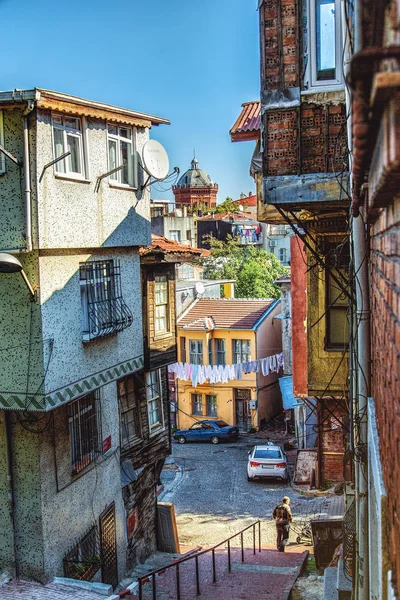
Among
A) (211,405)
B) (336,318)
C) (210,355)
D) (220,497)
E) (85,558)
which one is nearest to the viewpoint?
(336,318)

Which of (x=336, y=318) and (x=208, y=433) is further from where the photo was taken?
(x=208, y=433)

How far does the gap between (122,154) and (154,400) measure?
280 inches

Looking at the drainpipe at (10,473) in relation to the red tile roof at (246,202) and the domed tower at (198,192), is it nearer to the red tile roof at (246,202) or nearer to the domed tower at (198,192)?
the red tile roof at (246,202)

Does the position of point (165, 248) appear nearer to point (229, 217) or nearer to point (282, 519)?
point (282, 519)

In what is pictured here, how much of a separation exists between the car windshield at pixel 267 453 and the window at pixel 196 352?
982cm

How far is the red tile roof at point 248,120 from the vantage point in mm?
12828

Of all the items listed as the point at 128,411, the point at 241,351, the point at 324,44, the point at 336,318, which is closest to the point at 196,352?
the point at 241,351

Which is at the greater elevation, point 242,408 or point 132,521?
point 132,521


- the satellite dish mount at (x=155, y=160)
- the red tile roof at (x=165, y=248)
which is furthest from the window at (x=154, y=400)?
the satellite dish mount at (x=155, y=160)

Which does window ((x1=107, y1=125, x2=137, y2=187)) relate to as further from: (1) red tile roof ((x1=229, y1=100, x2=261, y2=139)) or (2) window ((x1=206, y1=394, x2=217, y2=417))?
(2) window ((x1=206, y1=394, x2=217, y2=417))

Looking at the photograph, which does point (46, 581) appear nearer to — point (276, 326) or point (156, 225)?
point (276, 326)

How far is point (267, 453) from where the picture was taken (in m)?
28.1

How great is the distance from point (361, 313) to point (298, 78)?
394cm

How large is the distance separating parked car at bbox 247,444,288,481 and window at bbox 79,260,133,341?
46.9 feet
